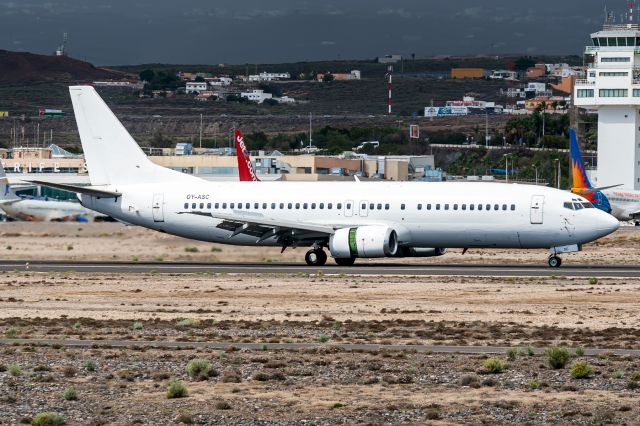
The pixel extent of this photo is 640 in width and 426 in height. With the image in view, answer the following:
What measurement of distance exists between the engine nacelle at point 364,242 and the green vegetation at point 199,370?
104ft

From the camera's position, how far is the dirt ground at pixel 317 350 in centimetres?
2612

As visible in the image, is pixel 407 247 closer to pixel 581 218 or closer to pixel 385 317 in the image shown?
pixel 581 218

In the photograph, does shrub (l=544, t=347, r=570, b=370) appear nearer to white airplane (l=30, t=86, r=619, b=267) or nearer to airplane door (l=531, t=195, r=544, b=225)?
airplane door (l=531, t=195, r=544, b=225)

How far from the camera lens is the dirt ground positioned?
85.7 ft

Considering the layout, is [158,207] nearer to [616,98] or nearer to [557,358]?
[557,358]

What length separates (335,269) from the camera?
→ 6159 centimetres

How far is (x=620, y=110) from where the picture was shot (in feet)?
474

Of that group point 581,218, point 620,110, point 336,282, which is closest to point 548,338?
point 336,282

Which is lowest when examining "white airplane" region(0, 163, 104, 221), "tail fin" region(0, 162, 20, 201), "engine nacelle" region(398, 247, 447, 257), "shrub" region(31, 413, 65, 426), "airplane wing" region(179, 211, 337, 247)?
"shrub" region(31, 413, 65, 426)

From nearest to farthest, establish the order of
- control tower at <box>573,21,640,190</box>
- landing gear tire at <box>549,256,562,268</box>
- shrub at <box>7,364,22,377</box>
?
1. shrub at <box>7,364,22,377</box>
2. landing gear tire at <box>549,256,562,268</box>
3. control tower at <box>573,21,640,190</box>

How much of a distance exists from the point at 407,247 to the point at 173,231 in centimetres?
1139

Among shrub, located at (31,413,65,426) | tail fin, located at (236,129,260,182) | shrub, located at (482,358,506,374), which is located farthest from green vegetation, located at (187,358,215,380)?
tail fin, located at (236,129,260,182)

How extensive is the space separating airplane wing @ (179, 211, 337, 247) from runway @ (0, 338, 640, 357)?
91.5ft

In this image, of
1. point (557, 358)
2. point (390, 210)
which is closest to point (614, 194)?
point (390, 210)
